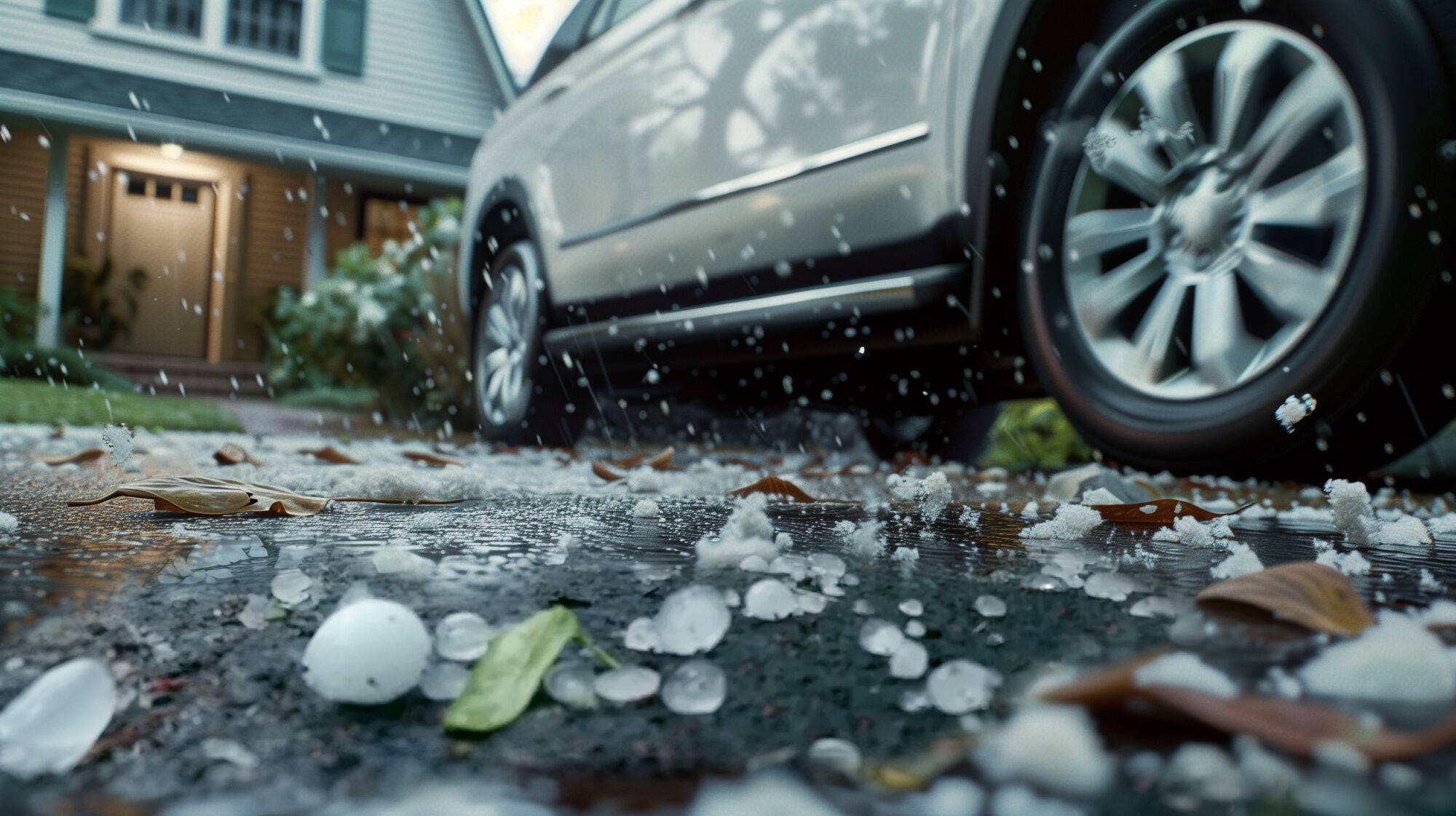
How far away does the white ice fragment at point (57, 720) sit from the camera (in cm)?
56

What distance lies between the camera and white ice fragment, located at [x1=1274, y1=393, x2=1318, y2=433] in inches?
57.6

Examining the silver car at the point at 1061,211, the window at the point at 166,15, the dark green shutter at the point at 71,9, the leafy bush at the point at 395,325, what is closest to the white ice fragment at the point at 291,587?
the silver car at the point at 1061,211

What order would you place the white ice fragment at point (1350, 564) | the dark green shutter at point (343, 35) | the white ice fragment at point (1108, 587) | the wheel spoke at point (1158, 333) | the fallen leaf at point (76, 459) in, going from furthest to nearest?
the dark green shutter at point (343, 35) → the fallen leaf at point (76, 459) → the wheel spoke at point (1158, 333) → the white ice fragment at point (1350, 564) → the white ice fragment at point (1108, 587)

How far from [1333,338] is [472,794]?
154cm

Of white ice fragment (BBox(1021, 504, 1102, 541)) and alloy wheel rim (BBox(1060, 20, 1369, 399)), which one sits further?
alloy wheel rim (BBox(1060, 20, 1369, 399))

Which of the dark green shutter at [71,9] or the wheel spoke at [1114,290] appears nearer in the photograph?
the wheel spoke at [1114,290]

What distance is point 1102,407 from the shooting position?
6.23 feet

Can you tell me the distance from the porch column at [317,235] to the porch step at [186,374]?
149cm

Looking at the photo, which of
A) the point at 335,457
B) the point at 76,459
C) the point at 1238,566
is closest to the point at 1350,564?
the point at 1238,566

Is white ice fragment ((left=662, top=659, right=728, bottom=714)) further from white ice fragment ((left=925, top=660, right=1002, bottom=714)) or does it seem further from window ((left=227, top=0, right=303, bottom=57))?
window ((left=227, top=0, right=303, bottom=57))

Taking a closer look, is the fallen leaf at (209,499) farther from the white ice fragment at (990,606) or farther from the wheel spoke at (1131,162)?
the wheel spoke at (1131,162)

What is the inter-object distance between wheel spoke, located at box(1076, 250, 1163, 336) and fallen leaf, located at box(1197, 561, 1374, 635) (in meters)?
1.22

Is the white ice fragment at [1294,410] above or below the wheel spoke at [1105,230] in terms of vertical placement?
below

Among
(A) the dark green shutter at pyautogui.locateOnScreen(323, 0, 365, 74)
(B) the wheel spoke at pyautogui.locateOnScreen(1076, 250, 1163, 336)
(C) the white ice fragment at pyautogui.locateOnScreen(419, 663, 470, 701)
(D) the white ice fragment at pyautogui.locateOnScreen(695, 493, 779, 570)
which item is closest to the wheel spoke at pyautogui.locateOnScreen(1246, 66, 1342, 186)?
(B) the wheel spoke at pyautogui.locateOnScreen(1076, 250, 1163, 336)
